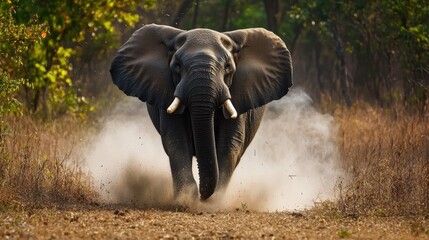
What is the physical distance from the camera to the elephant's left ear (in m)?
13.7

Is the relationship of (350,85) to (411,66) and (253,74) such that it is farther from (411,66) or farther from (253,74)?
(253,74)

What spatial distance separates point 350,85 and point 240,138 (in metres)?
14.1

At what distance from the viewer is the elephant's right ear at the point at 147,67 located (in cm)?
1356

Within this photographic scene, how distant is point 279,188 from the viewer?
14.8m

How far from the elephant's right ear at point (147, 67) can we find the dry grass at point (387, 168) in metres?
2.29

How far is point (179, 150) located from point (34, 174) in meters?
1.58

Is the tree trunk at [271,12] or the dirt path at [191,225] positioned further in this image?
the tree trunk at [271,12]

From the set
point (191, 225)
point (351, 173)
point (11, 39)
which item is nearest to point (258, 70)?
point (351, 173)

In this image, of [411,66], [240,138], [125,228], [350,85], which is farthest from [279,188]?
[350,85]

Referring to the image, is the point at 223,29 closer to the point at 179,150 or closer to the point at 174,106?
the point at 179,150

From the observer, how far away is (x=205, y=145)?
41.5ft

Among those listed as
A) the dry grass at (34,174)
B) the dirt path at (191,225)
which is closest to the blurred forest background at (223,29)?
the dry grass at (34,174)

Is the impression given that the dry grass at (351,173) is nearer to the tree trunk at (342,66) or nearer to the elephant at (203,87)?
the elephant at (203,87)

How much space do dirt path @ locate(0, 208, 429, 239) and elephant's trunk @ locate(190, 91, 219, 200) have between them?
0.36 metres
